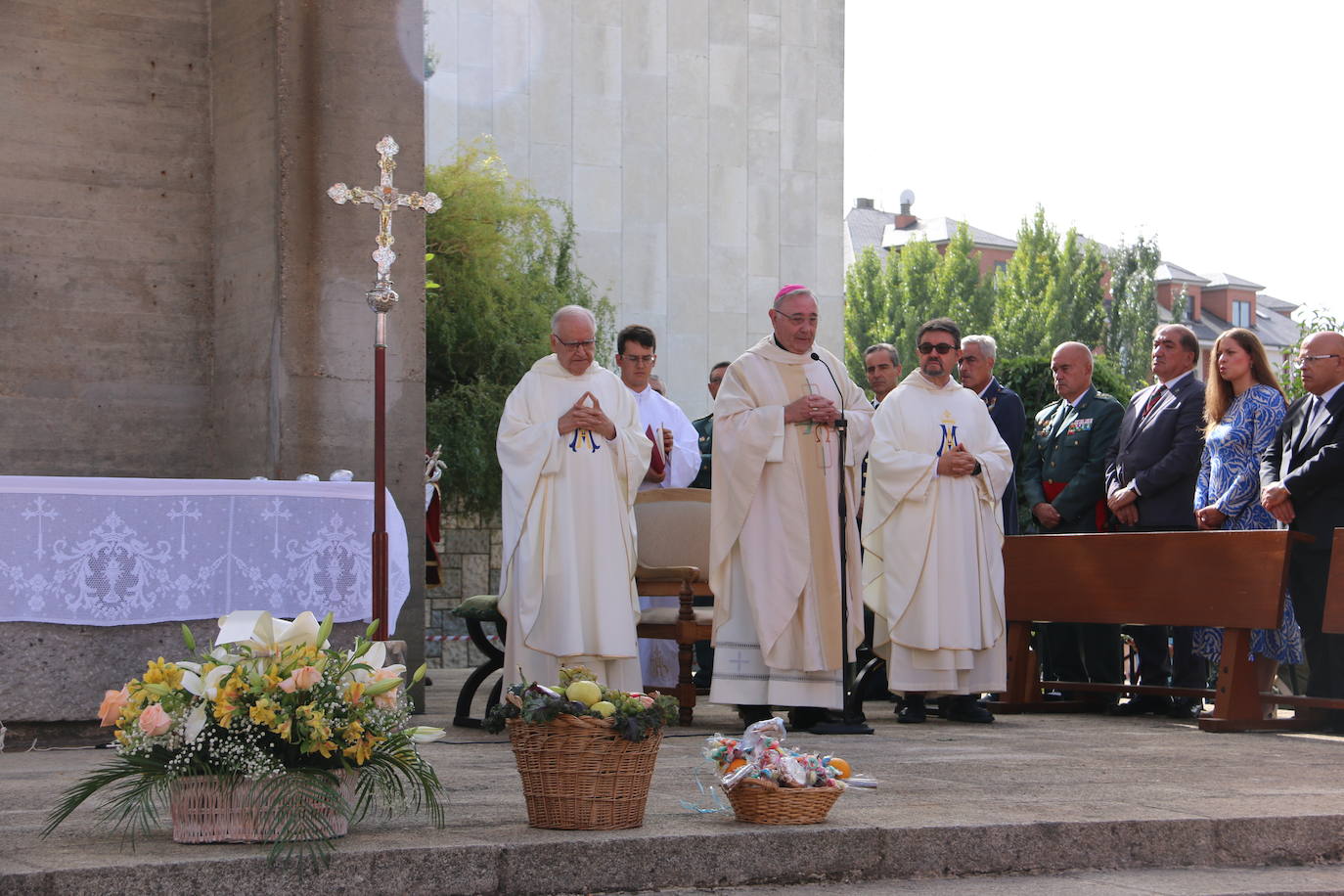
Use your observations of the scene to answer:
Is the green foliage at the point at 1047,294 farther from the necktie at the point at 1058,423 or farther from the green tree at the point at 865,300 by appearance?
the necktie at the point at 1058,423

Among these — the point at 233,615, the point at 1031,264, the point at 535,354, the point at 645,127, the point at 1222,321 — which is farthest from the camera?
the point at 1222,321

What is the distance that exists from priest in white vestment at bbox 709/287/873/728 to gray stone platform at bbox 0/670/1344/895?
966mm

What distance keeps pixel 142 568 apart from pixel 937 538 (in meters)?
3.87

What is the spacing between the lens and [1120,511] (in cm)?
908

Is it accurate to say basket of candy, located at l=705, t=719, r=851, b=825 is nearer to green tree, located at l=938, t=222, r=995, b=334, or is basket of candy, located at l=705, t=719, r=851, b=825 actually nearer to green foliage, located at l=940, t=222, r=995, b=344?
green foliage, located at l=940, t=222, r=995, b=344

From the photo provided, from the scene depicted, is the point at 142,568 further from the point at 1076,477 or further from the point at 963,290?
the point at 963,290

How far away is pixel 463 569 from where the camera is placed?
1784cm

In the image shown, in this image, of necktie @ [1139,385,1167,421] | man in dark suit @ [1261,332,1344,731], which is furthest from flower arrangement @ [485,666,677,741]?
necktie @ [1139,385,1167,421]

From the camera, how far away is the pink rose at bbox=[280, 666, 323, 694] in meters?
4.07

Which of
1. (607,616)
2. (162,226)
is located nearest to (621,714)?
(607,616)

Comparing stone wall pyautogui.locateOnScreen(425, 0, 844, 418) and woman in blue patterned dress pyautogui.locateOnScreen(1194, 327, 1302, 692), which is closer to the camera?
woman in blue patterned dress pyautogui.locateOnScreen(1194, 327, 1302, 692)

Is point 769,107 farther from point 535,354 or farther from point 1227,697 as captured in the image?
point 1227,697

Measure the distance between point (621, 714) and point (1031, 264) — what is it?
47.4 m

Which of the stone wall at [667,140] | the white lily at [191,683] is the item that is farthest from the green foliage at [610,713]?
the stone wall at [667,140]
